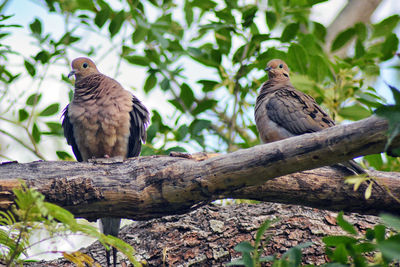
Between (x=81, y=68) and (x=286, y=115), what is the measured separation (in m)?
2.10

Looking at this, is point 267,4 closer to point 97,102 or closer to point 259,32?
point 259,32

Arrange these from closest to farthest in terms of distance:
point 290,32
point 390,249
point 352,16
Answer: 1. point 390,249
2. point 290,32
3. point 352,16

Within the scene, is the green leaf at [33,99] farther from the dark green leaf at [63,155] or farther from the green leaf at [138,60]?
the green leaf at [138,60]

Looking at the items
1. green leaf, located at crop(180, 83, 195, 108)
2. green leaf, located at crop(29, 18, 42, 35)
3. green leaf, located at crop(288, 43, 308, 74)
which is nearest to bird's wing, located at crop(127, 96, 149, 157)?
green leaf, located at crop(180, 83, 195, 108)

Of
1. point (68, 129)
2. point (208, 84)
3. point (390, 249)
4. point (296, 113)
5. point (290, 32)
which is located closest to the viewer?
point (390, 249)

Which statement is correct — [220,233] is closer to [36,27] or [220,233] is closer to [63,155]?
[63,155]

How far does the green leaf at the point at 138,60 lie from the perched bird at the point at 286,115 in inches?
46.0

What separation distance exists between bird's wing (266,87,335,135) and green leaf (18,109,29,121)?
7.21ft

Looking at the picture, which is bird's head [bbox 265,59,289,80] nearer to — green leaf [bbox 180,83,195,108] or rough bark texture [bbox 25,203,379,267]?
green leaf [bbox 180,83,195,108]

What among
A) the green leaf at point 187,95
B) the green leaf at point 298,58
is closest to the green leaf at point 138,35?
the green leaf at point 187,95

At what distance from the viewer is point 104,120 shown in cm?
404

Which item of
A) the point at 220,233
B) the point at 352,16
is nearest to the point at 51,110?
the point at 220,233

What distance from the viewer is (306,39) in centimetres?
455

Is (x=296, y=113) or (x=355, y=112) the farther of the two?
(x=355, y=112)
